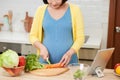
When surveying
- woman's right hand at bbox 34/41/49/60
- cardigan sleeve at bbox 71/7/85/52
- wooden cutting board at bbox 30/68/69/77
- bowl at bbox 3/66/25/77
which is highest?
cardigan sleeve at bbox 71/7/85/52

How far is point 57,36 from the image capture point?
77.0 inches

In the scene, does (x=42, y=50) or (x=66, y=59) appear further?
(x=42, y=50)

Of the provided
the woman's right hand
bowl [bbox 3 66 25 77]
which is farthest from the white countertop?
bowl [bbox 3 66 25 77]

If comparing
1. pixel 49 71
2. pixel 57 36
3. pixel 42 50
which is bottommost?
pixel 49 71

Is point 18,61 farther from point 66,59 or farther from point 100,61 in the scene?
point 100,61

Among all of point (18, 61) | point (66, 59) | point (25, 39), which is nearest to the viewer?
point (18, 61)

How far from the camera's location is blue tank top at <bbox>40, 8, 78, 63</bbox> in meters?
1.93

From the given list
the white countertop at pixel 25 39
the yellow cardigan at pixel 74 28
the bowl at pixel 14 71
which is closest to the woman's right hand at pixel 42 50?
the yellow cardigan at pixel 74 28

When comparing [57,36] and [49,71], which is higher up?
[57,36]

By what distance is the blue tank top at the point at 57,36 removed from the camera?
1.93m

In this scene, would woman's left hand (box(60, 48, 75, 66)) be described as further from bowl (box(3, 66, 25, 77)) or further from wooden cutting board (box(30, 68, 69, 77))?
bowl (box(3, 66, 25, 77))

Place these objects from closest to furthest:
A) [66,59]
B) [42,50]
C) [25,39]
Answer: [66,59] < [42,50] < [25,39]

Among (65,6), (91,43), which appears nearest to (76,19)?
(65,6)

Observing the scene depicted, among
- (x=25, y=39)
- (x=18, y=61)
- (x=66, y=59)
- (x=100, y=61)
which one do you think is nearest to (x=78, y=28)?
(x=66, y=59)
